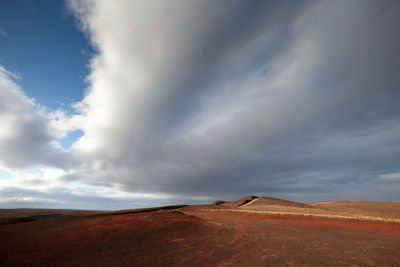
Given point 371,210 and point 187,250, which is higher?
point 371,210

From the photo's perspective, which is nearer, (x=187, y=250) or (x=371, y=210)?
(x=187, y=250)

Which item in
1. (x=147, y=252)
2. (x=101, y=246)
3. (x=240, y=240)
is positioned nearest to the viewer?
(x=147, y=252)

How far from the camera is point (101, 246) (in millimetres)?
13164

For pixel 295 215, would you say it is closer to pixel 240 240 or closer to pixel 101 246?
pixel 240 240

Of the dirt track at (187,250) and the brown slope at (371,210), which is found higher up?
the brown slope at (371,210)

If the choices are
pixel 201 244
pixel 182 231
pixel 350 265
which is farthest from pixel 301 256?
pixel 182 231

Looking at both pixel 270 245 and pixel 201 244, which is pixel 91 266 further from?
pixel 270 245

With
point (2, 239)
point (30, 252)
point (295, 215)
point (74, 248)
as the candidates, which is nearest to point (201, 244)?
point (74, 248)

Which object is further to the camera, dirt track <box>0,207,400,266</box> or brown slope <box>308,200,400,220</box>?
brown slope <box>308,200,400,220</box>

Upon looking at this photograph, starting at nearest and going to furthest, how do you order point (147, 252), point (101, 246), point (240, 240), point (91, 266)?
point (91, 266) → point (147, 252) → point (101, 246) → point (240, 240)

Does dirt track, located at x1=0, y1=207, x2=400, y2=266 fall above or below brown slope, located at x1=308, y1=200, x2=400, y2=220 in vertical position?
below

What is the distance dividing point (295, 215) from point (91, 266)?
106ft

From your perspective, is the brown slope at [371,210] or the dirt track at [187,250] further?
the brown slope at [371,210]

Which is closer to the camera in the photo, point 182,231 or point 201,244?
point 201,244
